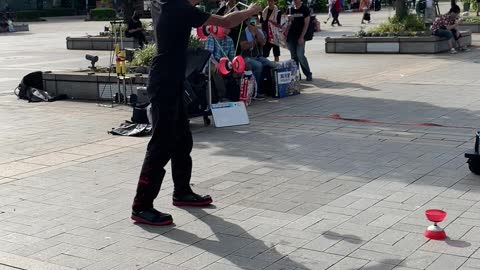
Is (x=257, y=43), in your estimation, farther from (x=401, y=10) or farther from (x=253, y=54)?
(x=401, y=10)

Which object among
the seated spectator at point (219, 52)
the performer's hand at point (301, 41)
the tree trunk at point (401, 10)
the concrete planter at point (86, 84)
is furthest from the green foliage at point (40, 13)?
the seated spectator at point (219, 52)

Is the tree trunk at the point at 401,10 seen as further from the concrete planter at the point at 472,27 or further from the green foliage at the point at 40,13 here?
the green foliage at the point at 40,13

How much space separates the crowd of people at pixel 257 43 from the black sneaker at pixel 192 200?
170 inches

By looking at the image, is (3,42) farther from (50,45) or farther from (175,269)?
(175,269)

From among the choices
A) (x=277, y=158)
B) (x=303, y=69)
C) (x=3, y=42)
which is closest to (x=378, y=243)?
(x=277, y=158)

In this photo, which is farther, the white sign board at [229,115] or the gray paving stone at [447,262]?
the white sign board at [229,115]

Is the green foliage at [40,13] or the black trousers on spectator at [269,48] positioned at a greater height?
the green foliage at [40,13]

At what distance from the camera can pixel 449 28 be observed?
65.0 feet

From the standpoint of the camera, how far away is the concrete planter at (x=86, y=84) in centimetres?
1246

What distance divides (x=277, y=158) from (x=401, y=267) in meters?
3.42

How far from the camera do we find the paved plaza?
5227mm

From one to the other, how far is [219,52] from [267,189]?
5119mm

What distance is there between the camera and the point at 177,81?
233 inches

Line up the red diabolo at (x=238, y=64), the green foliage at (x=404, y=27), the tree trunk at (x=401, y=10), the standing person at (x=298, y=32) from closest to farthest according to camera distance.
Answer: the red diabolo at (x=238, y=64)
the standing person at (x=298, y=32)
the green foliage at (x=404, y=27)
the tree trunk at (x=401, y=10)
